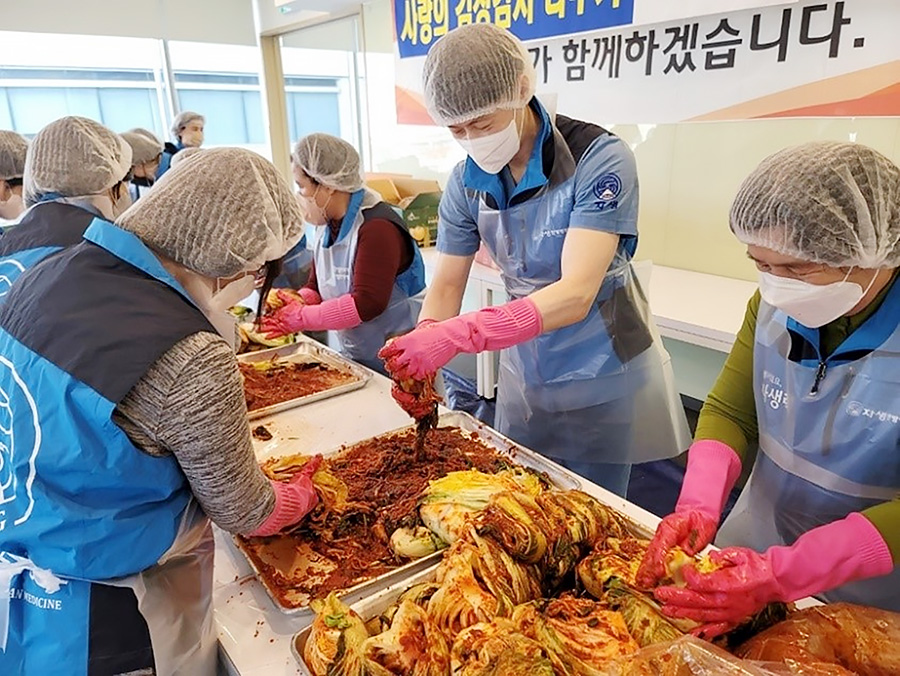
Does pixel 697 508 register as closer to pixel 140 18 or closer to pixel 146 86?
pixel 140 18

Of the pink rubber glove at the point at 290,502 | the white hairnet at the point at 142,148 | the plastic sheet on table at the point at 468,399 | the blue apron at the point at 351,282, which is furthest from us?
the white hairnet at the point at 142,148

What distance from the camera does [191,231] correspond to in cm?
121

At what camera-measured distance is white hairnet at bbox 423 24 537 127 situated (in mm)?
1876

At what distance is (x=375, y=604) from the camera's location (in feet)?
4.17

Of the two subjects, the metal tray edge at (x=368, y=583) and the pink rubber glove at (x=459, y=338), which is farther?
the pink rubber glove at (x=459, y=338)

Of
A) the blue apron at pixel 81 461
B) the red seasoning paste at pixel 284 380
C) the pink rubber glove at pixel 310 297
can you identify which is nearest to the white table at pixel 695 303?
the pink rubber glove at pixel 310 297

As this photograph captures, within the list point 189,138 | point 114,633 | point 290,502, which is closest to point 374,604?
point 290,502

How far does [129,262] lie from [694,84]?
307 centimetres

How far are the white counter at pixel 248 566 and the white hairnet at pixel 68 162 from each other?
4.40ft

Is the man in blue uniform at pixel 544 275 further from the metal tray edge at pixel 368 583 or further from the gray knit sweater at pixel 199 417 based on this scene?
the gray knit sweater at pixel 199 417

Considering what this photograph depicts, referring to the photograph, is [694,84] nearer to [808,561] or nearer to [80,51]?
[808,561]

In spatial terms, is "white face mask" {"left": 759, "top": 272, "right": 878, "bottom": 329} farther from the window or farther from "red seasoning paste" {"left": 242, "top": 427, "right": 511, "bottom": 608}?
the window

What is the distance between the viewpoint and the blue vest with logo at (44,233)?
227 centimetres

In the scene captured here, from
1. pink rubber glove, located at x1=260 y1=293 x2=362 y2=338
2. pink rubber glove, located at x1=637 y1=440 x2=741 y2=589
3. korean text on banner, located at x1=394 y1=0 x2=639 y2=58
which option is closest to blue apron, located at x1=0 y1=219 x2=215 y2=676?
pink rubber glove, located at x1=637 y1=440 x2=741 y2=589
